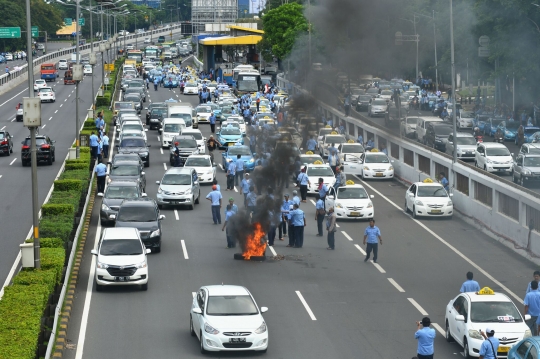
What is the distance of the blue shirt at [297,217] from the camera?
30.3 m

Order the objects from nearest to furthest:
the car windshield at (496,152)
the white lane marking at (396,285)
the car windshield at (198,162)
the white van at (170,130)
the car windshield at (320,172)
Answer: the white lane marking at (396,285)
the car windshield at (320,172)
the car windshield at (198,162)
the car windshield at (496,152)
the white van at (170,130)

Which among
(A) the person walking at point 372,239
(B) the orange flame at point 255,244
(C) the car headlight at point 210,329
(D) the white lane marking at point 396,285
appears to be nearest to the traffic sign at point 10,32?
(B) the orange flame at point 255,244

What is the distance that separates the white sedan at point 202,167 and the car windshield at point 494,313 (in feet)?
76.6

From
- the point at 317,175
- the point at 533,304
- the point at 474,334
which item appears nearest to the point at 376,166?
the point at 317,175

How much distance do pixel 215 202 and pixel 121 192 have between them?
3.52m

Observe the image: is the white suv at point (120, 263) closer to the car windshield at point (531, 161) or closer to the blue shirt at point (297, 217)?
the blue shirt at point (297, 217)

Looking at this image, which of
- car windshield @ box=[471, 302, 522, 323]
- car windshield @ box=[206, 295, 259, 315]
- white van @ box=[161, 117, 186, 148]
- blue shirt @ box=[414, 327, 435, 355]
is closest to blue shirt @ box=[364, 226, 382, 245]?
car windshield @ box=[471, 302, 522, 323]

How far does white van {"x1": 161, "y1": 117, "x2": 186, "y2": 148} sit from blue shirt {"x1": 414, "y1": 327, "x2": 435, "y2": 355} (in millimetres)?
36659

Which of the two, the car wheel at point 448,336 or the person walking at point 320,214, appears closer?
the car wheel at point 448,336

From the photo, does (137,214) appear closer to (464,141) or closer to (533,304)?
(533,304)

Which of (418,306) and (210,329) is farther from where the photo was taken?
(418,306)

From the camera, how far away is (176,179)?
37.1 m

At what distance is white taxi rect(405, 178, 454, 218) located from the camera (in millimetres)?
36000

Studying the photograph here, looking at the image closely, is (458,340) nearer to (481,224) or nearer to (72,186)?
(481,224)
